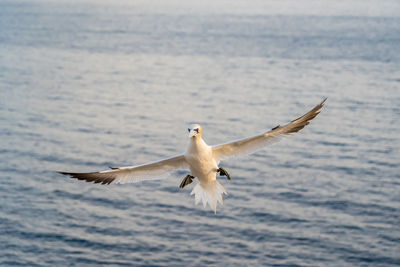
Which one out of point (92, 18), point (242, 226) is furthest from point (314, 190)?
point (92, 18)

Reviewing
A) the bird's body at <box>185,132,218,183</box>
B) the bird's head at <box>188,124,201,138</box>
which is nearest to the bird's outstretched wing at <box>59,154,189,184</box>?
the bird's body at <box>185,132,218,183</box>

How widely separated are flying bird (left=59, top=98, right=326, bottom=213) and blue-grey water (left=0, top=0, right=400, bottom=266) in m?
19.1

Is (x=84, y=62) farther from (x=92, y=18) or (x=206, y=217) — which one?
(x=92, y=18)

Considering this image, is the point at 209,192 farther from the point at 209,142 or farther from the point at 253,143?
the point at 209,142

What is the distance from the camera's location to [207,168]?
15891 millimetres

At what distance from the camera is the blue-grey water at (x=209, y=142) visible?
37.2 meters

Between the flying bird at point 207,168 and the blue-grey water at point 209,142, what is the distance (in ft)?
62.8

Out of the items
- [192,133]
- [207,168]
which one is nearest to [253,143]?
[207,168]

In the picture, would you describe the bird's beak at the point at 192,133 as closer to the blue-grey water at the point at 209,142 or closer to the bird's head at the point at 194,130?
the bird's head at the point at 194,130

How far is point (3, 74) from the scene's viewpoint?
81.4m

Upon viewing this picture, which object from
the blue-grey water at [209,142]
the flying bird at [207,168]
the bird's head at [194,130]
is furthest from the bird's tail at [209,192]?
the blue-grey water at [209,142]

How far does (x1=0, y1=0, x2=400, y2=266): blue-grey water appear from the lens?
37188mm

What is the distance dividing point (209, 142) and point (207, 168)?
33178 millimetres

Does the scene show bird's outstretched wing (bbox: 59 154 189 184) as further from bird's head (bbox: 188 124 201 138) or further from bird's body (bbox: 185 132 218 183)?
bird's head (bbox: 188 124 201 138)
